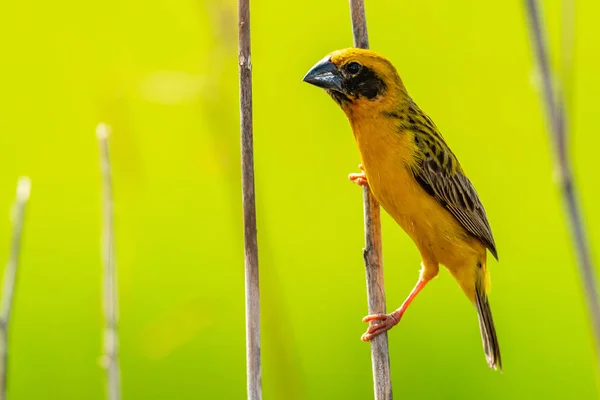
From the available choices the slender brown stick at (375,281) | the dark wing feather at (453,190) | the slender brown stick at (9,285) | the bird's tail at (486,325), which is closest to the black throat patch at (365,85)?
the slender brown stick at (375,281)

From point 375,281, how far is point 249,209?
691 mm

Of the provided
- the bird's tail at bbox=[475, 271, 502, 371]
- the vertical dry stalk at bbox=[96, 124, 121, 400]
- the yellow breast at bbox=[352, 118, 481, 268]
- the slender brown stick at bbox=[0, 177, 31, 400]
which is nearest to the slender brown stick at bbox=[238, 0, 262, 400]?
the vertical dry stalk at bbox=[96, 124, 121, 400]

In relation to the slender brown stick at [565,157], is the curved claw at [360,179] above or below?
above

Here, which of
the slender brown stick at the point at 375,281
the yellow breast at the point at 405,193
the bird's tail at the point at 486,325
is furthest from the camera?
the bird's tail at the point at 486,325

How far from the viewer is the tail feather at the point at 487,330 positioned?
395 centimetres

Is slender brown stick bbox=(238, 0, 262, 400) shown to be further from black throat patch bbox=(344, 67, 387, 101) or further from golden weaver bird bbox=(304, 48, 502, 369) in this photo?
black throat patch bbox=(344, 67, 387, 101)

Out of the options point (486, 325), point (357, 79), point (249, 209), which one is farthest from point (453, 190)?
point (249, 209)

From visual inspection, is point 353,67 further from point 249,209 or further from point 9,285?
point 9,285

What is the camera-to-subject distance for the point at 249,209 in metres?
2.40

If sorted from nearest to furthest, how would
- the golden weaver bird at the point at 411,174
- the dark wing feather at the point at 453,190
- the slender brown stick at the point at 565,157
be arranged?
the slender brown stick at the point at 565,157 < the golden weaver bird at the point at 411,174 < the dark wing feather at the point at 453,190

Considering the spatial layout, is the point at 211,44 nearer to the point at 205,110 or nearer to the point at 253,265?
the point at 205,110

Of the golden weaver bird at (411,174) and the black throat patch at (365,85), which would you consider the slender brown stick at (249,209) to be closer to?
the golden weaver bird at (411,174)

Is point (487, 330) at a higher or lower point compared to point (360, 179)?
lower

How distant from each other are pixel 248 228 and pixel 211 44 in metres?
0.80
